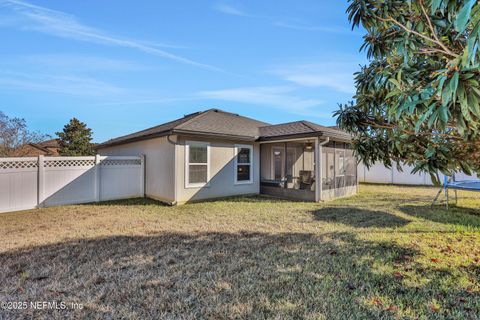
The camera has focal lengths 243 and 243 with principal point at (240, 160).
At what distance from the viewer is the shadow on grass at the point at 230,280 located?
2643 mm

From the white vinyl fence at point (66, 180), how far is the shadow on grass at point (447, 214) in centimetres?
1059

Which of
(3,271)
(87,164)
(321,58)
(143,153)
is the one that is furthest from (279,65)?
(3,271)

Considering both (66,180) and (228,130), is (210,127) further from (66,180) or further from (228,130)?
(66,180)

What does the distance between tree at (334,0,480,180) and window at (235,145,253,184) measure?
6.87 m

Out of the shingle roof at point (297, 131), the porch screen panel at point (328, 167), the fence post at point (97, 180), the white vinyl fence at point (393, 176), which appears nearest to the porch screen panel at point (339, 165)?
the porch screen panel at point (328, 167)

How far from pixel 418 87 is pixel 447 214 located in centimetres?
688

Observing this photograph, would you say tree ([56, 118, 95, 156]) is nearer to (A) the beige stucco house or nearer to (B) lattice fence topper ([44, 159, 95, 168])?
(A) the beige stucco house

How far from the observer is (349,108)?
443 cm

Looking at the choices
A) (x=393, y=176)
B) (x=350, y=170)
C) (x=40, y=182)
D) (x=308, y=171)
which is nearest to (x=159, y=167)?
(x=40, y=182)

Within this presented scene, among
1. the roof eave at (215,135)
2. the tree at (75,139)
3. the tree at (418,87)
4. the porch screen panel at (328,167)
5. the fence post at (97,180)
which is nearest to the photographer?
the tree at (418,87)

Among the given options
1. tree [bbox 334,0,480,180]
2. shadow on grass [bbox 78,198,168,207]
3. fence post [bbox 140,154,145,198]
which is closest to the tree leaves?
tree [bbox 334,0,480,180]

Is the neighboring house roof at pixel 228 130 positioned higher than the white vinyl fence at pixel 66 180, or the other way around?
the neighboring house roof at pixel 228 130

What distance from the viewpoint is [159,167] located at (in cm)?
1013

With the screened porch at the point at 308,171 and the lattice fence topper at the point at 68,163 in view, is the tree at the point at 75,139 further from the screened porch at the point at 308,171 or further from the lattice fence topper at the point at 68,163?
the screened porch at the point at 308,171
